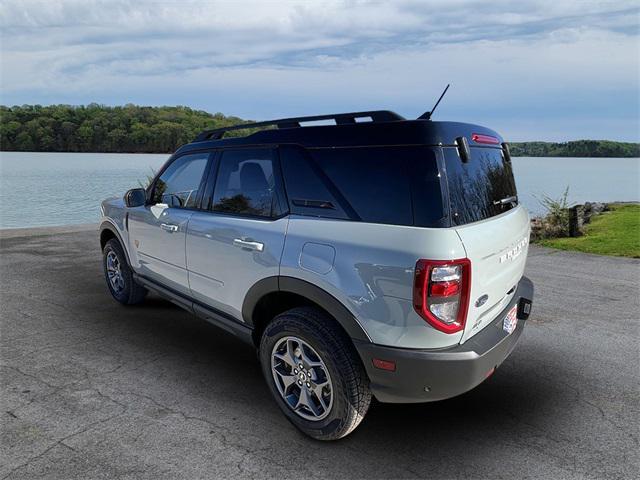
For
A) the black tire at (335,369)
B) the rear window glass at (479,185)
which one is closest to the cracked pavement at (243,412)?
the black tire at (335,369)

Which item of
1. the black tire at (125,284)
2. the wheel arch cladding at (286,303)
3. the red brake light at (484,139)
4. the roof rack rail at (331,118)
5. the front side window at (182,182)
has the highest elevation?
the roof rack rail at (331,118)

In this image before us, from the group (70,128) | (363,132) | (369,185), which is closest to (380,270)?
(369,185)

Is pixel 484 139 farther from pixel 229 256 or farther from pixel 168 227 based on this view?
pixel 168 227

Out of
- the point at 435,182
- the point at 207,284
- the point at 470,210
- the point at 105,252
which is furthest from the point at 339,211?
the point at 105,252

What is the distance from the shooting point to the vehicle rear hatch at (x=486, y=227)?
7.88 ft

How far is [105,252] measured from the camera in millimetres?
5449

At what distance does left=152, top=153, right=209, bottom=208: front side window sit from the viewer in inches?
151

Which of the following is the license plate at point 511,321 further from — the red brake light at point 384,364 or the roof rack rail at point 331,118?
the roof rack rail at point 331,118

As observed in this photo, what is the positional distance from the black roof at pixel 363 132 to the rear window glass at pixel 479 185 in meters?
0.13

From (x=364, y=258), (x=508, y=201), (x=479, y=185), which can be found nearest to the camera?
(x=364, y=258)

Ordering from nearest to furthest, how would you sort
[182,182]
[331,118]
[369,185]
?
[369,185], [331,118], [182,182]

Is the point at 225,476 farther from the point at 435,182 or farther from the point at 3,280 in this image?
the point at 3,280

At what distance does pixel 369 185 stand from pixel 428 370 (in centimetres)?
102

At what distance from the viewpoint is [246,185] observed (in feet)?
10.9
